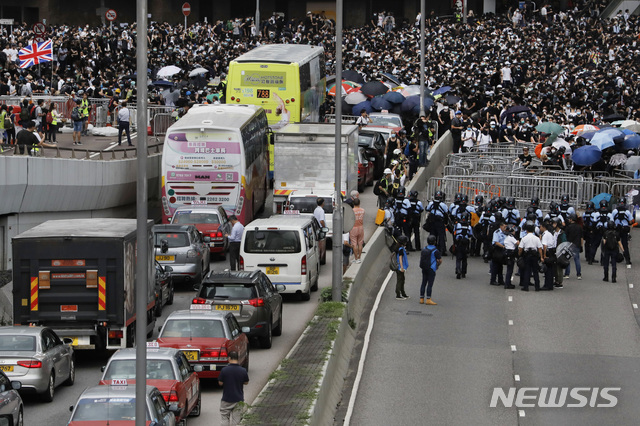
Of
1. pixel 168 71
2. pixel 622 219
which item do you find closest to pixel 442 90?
pixel 168 71

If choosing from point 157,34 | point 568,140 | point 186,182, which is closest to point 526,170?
point 568,140

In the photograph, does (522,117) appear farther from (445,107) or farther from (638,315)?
(638,315)

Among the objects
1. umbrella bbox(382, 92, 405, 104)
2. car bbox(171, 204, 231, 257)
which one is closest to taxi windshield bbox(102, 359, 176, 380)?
car bbox(171, 204, 231, 257)

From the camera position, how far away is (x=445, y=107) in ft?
169

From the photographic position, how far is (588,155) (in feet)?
125

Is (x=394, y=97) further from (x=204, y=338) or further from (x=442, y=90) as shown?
(x=204, y=338)

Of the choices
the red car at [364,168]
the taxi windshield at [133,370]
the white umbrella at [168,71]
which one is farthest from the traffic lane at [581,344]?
the white umbrella at [168,71]

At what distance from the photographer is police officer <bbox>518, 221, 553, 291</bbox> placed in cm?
2956

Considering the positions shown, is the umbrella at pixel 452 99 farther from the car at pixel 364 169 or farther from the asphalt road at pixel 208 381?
the asphalt road at pixel 208 381

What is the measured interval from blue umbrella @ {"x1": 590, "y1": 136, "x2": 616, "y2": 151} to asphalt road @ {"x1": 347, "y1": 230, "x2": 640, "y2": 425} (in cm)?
689

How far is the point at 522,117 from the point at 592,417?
1073 inches

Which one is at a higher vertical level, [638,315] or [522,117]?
[522,117]

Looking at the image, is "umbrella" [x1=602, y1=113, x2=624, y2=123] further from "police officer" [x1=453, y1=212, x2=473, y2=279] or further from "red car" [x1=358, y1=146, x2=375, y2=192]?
"police officer" [x1=453, y1=212, x2=473, y2=279]

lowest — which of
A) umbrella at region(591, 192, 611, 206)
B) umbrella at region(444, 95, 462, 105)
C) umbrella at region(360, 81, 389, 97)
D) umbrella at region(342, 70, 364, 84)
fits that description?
umbrella at region(591, 192, 611, 206)
